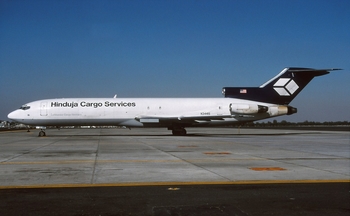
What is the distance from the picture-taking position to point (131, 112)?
3312cm

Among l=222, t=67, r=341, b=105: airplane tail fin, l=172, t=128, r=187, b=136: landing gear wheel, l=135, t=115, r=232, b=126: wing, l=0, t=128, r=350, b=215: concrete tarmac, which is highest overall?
l=222, t=67, r=341, b=105: airplane tail fin

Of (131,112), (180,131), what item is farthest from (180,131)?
(131,112)

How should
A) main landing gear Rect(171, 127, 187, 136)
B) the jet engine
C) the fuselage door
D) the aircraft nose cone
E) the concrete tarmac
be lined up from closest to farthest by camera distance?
the concrete tarmac → the fuselage door → the aircraft nose cone → the jet engine → main landing gear Rect(171, 127, 187, 136)

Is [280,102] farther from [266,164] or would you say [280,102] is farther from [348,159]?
[266,164]

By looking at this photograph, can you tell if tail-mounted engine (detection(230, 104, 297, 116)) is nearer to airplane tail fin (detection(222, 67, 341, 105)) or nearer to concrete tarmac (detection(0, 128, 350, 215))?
airplane tail fin (detection(222, 67, 341, 105))

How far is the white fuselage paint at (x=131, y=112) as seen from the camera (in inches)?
1289

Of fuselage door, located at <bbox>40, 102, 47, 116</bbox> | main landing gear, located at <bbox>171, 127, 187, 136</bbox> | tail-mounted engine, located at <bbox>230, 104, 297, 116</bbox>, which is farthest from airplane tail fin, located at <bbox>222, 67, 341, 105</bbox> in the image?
fuselage door, located at <bbox>40, 102, 47, 116</bbox>

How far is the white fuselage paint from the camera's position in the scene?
32.8 m

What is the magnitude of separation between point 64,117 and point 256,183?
88.9 feet

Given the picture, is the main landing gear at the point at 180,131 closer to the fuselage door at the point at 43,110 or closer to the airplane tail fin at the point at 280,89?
the airplane tail fin at the point at 280,89

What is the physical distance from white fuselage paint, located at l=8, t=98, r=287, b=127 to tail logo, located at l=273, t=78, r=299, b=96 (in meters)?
1.49

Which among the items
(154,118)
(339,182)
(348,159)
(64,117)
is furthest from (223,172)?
(64,117)

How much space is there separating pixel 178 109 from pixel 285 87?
33.8ft

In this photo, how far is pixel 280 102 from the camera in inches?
1374
